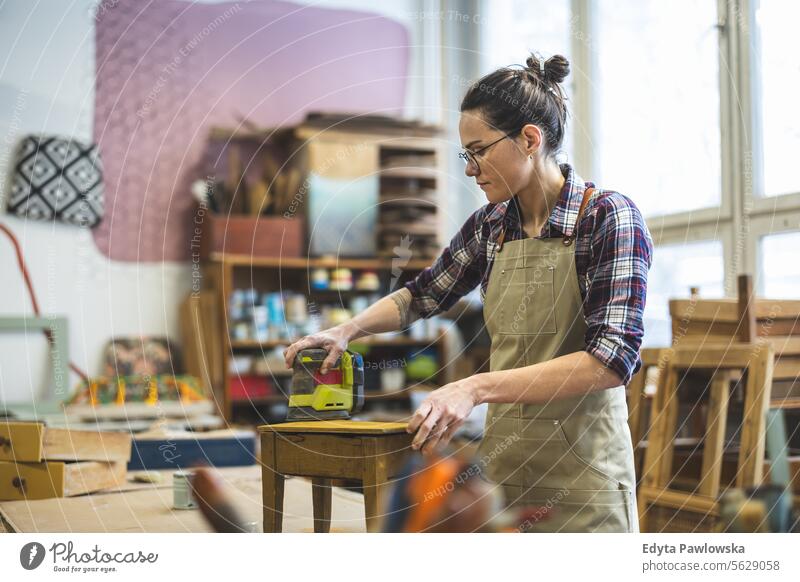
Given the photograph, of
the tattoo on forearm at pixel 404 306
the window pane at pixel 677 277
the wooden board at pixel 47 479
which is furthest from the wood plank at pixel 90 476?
the window pane at pixel 677 277

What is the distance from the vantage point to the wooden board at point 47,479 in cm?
230

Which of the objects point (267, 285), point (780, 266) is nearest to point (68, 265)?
point (267, 285)

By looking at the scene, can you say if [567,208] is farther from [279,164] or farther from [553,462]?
[279,164]

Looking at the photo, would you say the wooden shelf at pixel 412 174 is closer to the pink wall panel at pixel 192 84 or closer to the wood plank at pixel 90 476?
the pink wall panel at pixel 192 84

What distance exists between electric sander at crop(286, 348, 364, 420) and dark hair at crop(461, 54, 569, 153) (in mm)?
609

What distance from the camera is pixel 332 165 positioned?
16.7ft

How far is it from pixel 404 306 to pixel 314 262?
2952mm

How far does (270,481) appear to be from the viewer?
175 centimetres

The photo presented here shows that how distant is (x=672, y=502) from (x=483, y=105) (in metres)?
1.70

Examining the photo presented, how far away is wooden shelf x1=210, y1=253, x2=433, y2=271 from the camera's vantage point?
15.7 ft

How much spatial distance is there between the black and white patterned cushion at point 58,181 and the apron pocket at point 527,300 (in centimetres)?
318

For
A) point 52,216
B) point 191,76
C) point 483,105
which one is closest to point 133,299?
point 52,216

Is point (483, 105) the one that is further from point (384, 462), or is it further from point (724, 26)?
point (724, 26)

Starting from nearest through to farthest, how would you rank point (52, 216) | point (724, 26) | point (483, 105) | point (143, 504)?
point (483, 105) < point (143, 504) < point (724, 26) < point (52, 216)
